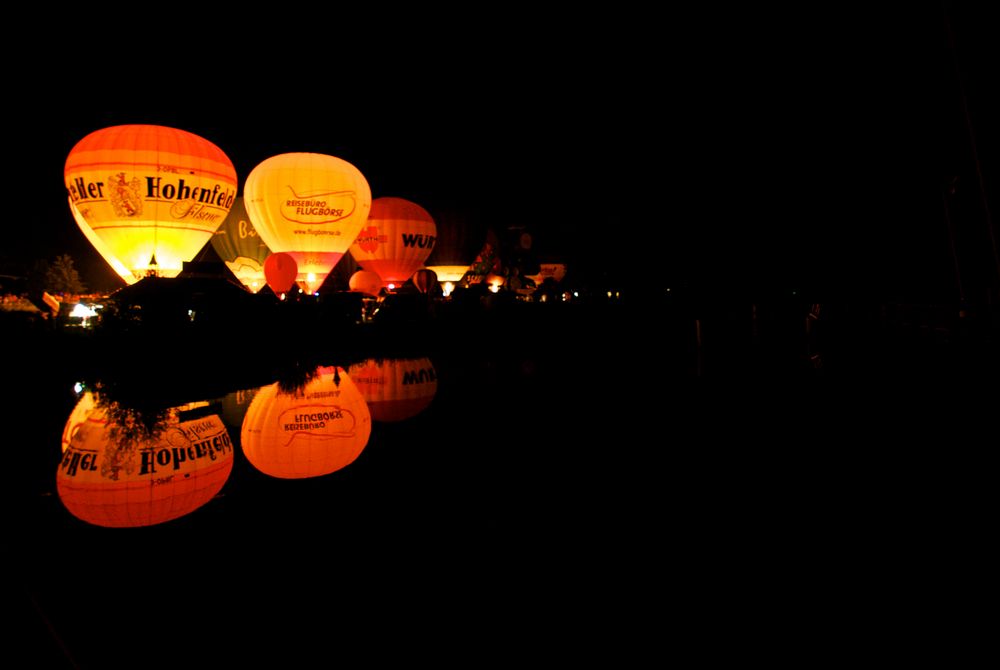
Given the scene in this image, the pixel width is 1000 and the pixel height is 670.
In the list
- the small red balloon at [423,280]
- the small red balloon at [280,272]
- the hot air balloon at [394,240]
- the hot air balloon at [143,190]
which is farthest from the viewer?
the small red balloon at [423,280]

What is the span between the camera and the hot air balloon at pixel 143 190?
12.9 metres

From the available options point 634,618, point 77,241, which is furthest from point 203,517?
point 77,241

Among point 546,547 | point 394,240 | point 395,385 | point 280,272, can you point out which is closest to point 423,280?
point 394,240

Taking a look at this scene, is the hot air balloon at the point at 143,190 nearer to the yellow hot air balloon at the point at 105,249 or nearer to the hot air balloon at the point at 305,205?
the yellow hot air balloon at the point at 105,249

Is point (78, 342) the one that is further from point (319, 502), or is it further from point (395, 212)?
point (395, 212)

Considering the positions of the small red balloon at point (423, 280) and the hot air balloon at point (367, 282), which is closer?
the hot air balloon at point (367, 282)

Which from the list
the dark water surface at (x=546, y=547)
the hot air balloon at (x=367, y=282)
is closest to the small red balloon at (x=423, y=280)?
the hot air balloon at (x=367, y=282)

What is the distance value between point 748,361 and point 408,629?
23.8 ft

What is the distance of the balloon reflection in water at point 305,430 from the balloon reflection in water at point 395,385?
0.49ft

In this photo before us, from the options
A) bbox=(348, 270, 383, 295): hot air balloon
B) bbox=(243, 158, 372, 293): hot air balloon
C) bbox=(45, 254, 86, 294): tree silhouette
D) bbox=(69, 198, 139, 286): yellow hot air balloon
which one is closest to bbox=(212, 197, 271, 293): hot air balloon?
bbox=(243, 158, 372, 293): hot air balloon

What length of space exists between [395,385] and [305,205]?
10238 mm

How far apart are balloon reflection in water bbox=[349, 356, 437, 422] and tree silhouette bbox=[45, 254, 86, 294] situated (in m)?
42.1

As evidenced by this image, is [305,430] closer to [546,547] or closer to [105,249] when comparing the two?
[546,547]

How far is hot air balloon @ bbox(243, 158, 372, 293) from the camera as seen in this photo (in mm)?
16500
